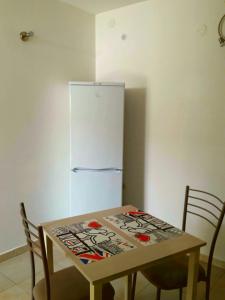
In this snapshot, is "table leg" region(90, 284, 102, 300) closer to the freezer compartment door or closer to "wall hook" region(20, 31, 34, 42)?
the freezer compartment door

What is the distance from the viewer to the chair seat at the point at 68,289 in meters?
1.58

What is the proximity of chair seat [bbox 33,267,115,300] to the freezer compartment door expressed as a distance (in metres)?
1.28

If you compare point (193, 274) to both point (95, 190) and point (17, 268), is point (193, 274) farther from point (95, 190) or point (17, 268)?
point (17, 268)

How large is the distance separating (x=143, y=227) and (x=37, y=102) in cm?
175

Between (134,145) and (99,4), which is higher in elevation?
(99,4)

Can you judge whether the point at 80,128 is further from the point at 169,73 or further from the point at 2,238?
the point at 2,238

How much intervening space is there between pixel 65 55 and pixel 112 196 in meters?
1.62

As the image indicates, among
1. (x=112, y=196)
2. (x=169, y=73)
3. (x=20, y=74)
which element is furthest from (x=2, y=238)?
(x=169, y=73)

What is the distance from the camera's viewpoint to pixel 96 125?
2.96 metres

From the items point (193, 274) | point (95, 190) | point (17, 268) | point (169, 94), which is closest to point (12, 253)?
point (17, 268)

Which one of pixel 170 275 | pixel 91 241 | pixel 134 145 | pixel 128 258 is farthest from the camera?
pixel 134 145

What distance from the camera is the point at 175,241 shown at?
1.60 metres

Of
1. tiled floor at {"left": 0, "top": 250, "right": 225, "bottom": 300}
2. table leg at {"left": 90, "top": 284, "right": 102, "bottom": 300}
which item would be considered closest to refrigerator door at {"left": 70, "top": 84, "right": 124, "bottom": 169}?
tiled floor at {"left": 0, "top": 250, "right": 225, "bottom": 300}

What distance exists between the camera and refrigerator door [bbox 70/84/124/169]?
2924 mm
